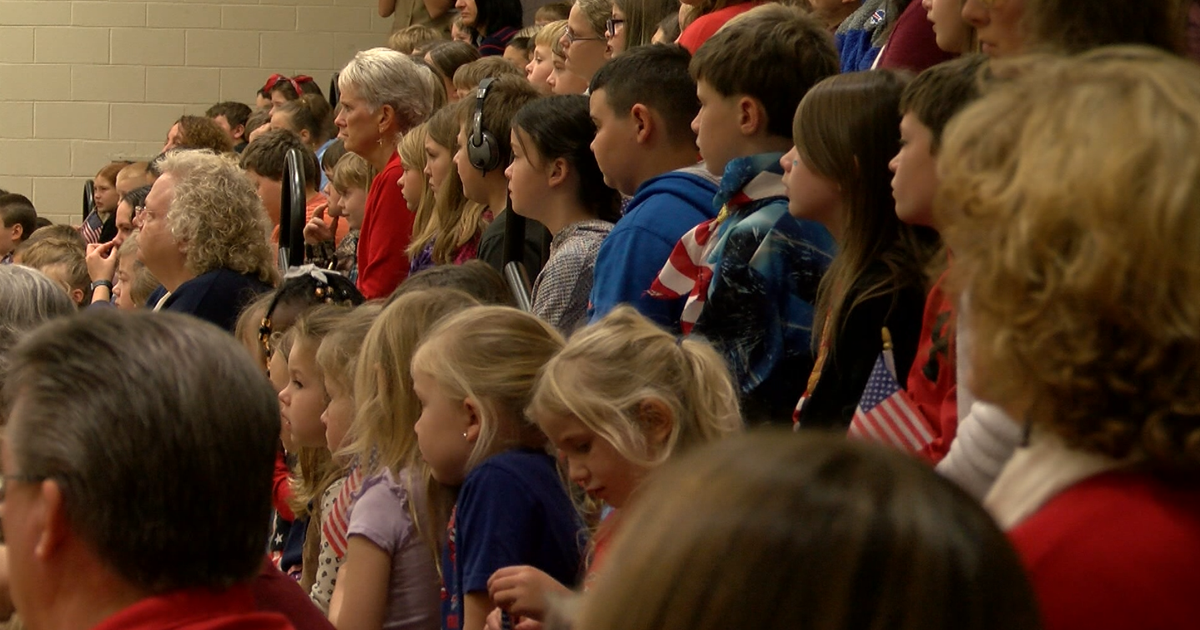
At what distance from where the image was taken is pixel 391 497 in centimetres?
252

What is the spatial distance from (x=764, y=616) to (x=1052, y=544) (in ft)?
1.11

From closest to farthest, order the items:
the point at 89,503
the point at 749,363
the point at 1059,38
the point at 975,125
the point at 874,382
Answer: the point at 975,125 < the point at 89,503 < the point at 1059,38 < the point at 874,382 < the point at 749,363

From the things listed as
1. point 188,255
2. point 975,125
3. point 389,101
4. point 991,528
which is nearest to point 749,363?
point 975,125

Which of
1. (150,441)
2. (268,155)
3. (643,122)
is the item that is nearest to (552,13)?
(268,155)

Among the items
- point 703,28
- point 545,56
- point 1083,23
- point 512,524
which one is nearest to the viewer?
Result: point 1083,23

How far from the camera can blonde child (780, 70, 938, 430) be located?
6.81ft

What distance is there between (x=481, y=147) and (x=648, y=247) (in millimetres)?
1067

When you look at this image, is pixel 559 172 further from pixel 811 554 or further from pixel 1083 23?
pixel 811 554

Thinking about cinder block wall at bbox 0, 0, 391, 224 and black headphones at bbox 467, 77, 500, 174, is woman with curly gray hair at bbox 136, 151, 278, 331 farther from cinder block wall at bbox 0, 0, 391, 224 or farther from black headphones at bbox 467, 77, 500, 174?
cinder block wall at bbox 0, 0, 391, 224

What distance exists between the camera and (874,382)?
1.99 meters

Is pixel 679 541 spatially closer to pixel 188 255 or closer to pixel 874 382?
pixel 874 382

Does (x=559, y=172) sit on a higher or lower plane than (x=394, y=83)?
higher

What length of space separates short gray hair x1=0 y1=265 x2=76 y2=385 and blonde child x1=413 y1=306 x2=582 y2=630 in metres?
0.95

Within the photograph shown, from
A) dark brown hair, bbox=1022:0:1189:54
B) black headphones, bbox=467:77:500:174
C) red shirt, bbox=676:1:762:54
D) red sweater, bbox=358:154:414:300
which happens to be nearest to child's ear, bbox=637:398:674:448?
dark brown hair, bbox=1022:0:1189:54
